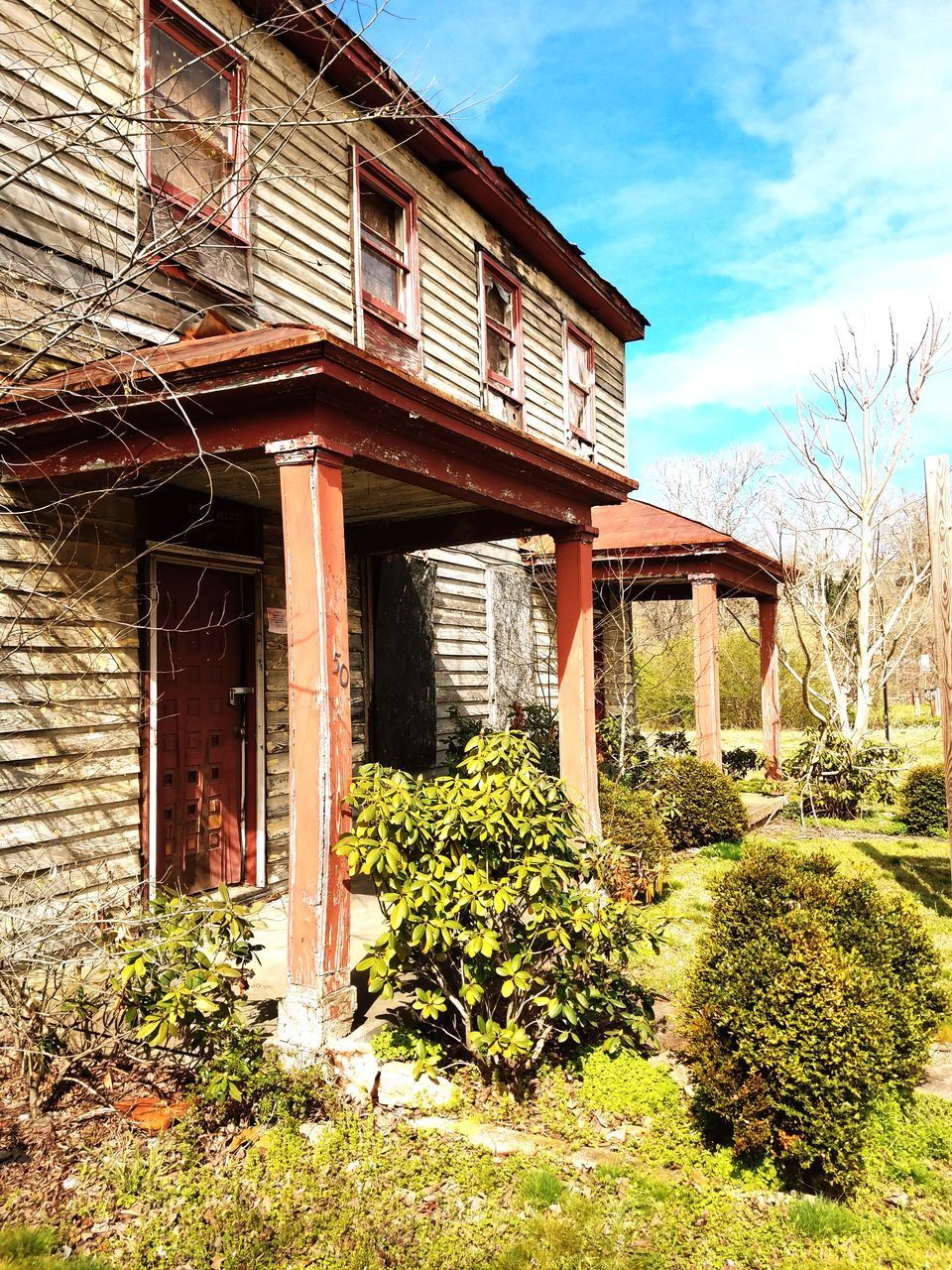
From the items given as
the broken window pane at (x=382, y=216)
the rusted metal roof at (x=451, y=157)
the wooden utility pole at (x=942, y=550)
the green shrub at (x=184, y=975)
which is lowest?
the green shrub at (x=184, y=975)

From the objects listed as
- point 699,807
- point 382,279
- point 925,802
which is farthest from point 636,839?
point 382,279

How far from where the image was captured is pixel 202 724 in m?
6.24

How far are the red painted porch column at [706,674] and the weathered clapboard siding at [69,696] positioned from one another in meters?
7.26

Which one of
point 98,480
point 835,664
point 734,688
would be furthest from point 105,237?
point 734,688

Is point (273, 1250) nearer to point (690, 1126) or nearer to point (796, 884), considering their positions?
point (690, 1126)

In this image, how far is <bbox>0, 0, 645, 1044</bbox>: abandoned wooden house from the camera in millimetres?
3934

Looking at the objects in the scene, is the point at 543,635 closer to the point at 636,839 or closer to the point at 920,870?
the point at 636,839

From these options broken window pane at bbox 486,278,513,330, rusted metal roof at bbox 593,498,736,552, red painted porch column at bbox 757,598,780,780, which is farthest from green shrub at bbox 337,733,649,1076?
red painted porch column at bbox 757,598,780,780

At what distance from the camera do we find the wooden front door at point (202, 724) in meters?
5.88

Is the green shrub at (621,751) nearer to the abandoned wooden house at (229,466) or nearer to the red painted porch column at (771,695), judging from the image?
the abandoned wooden house at (229,466)

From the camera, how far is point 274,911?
20.3ft

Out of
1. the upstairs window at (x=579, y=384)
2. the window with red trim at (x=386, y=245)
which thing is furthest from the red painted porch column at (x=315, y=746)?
the upstairs window at (x=579, y=384)

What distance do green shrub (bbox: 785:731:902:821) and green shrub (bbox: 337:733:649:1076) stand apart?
7804mm

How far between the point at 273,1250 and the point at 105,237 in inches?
218
